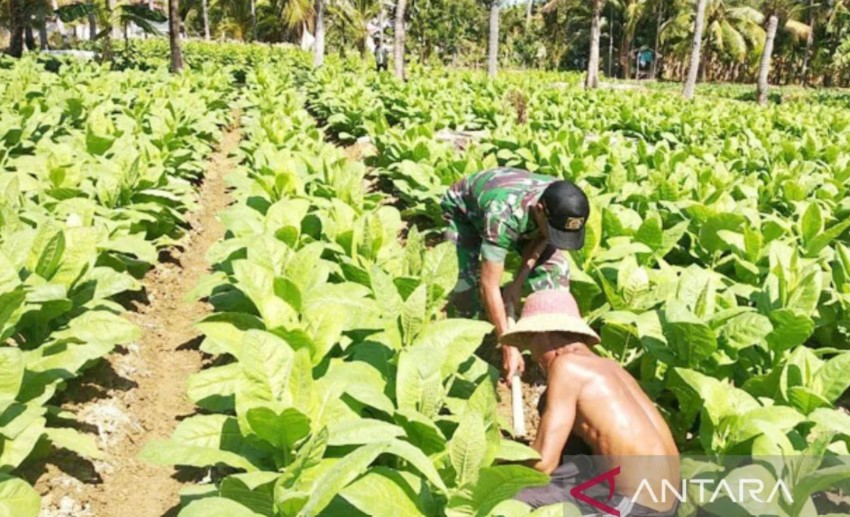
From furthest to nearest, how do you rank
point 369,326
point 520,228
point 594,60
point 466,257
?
1. point 594,60
2. point 466,257
3. point 520,228
4. point 369,326

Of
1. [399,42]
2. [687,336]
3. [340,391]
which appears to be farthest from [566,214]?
[399,42]

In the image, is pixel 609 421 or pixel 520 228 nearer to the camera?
pixel 609 421

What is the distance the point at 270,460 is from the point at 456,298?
8.88 ft

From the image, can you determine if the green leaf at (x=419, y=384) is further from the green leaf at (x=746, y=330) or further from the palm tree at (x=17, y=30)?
the palm tree at (x=17, y=30)

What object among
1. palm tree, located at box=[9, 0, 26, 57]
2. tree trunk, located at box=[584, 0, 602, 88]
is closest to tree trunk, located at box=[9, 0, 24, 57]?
palm tree, located at box=[9, 0, 26, 57]

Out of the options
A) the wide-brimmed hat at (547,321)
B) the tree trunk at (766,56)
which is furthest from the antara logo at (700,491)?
the tree trunk at (766,56)

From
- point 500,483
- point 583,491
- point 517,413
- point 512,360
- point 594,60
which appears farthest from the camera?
point 594,60

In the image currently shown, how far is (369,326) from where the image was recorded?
3.16 metres

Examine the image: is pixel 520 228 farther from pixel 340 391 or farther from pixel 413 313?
pixel 340 391

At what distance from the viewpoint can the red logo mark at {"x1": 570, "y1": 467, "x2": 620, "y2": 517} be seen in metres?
2.55

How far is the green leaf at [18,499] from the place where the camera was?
2309 millimetres

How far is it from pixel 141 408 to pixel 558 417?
2.38 m

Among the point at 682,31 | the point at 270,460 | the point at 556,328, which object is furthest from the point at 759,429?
the point at 682,31

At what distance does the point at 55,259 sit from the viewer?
10.9 feet
